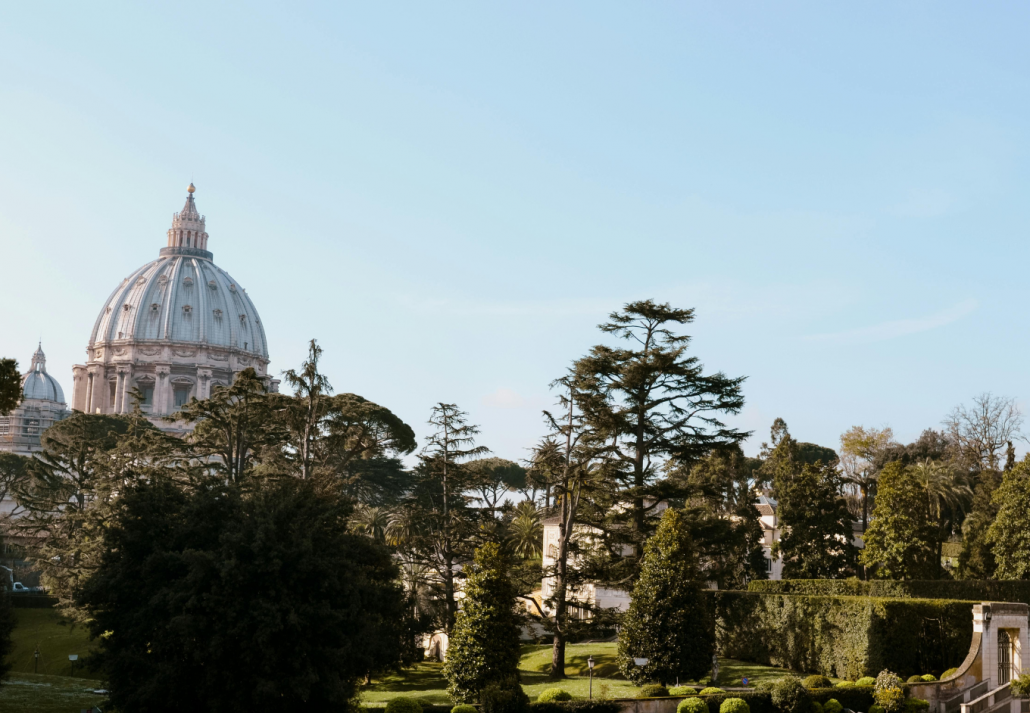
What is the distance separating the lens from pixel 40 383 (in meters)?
170

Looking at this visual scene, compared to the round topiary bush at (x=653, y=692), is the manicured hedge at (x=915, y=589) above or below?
above

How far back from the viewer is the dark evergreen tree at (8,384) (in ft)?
95.3

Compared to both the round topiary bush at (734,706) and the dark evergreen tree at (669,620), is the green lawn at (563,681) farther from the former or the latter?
the round topiary bush at (734,706)

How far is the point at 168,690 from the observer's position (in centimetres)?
2808

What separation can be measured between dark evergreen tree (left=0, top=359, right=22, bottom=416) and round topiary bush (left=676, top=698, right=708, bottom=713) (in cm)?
2083

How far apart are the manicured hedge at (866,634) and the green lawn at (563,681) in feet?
4.73

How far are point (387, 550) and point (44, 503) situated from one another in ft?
157

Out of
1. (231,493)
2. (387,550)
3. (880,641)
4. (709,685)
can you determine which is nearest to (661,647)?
(709,685)

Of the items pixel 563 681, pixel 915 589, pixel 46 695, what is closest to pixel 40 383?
pixel 46 695

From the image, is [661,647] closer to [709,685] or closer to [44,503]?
[709,685]

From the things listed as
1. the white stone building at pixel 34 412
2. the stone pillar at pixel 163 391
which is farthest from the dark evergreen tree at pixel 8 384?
the white stone building at pixel 34 412

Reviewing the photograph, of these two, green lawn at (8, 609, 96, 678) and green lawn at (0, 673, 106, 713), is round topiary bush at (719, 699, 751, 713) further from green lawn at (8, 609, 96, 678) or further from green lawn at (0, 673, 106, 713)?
green lawn at (8, 609, 96, 678)

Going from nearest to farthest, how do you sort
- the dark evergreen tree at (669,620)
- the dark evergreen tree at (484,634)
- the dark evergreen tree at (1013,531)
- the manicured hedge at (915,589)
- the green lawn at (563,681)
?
the dark evergreen tree at (484,634)
the dark evergreen tree at (669,620)
the green lawn at (563,681)
the manicured hedge at (915,589)
the dark evergreen tree at (1013,531)

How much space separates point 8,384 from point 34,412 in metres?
150
